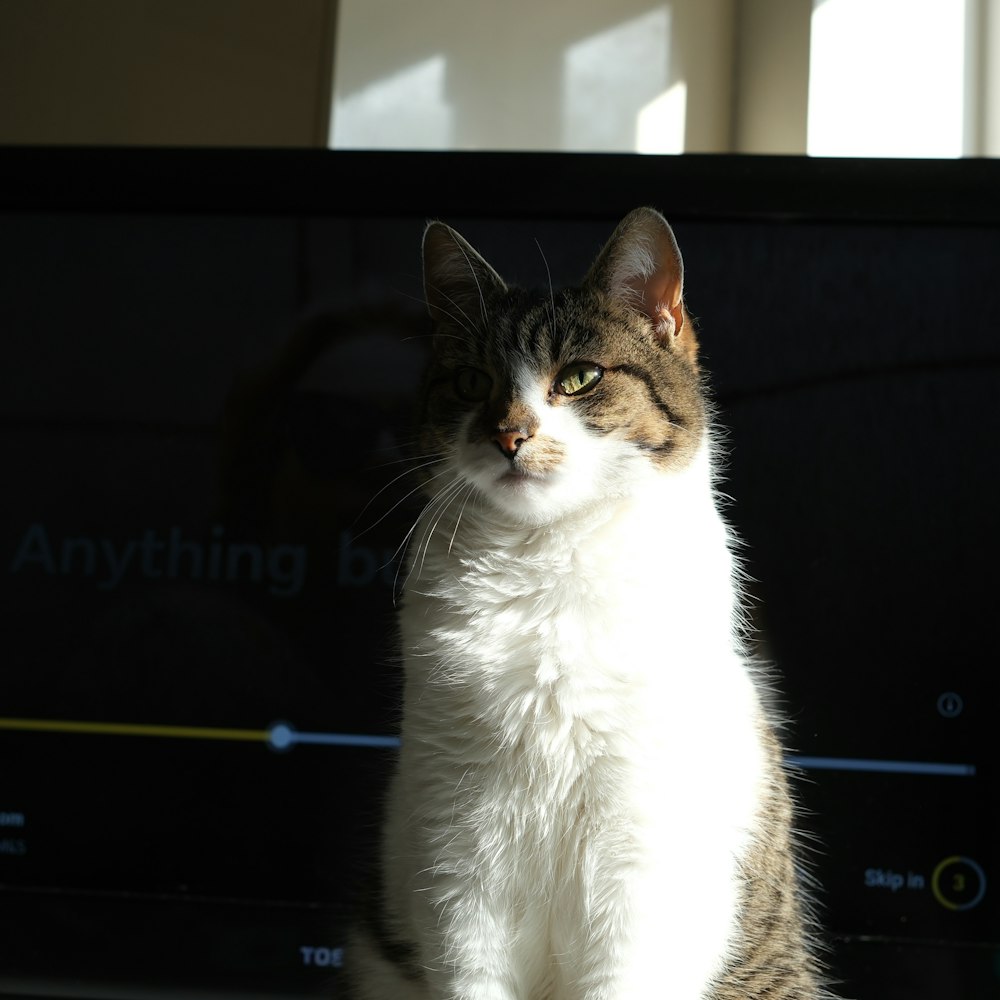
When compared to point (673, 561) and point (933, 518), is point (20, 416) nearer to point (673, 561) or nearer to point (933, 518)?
point (673, 561)

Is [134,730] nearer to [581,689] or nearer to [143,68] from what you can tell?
[581,689]

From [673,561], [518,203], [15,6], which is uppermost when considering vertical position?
[15,6]

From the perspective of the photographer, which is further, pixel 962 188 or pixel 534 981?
pixel 962 188

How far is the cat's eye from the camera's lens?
666mm

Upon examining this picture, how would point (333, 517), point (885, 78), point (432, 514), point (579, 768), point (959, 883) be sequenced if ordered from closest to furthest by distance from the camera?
point (579, 768) < point (432, 514) < point (959, 883) < point (333, 517) < point (885, 78)

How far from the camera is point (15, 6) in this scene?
4.64 ft

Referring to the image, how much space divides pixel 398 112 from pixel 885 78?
0.65 meters

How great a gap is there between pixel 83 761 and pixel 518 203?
2.33 ft

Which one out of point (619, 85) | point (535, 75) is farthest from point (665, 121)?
point (535, 75)

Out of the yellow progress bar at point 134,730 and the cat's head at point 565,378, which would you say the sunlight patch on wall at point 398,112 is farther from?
the yellow progress bar at point 134,730

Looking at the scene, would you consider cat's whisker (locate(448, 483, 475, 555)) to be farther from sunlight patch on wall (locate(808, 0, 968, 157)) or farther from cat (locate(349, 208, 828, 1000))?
sunlight patch on wall (locate(808, 0, 968, 157))

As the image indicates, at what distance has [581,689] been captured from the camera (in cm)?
58

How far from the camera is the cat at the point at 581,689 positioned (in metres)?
0.58

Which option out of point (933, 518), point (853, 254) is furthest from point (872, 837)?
point (853, 254)
